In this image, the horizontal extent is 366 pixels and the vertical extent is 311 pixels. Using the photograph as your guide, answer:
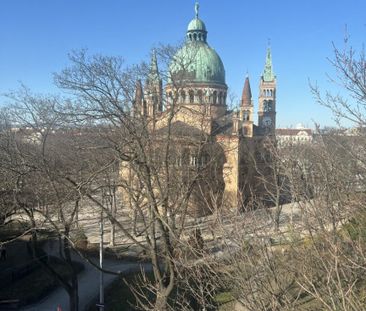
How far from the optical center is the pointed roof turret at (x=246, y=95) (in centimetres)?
4215

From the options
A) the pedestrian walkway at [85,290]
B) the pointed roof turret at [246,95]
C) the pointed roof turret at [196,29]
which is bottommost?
the pedestrian walkway at [85,290]

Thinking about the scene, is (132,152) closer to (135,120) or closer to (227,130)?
(135,120)

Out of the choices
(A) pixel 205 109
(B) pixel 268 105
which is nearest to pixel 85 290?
(A) pixel 205 109

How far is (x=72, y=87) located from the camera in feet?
33.5

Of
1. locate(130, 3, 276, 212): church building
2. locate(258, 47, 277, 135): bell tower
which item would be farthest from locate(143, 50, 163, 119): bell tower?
locate(258, 47, 277, 135): bell tower

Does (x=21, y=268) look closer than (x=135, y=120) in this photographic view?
No

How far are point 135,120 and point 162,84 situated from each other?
1.74 metres

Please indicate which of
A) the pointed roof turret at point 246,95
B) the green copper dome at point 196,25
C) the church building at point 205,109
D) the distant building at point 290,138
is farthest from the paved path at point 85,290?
the green copper dome at point 196,25

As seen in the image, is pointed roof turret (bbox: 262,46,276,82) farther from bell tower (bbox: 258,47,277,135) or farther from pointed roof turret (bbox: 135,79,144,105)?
pointed roof turret (bbox: 135,79,144,105)

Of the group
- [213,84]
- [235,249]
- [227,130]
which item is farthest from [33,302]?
[213,84]

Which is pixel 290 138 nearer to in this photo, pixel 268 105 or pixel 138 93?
pixel 138 93

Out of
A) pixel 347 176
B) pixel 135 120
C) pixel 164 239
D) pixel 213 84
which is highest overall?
pixel 213 84

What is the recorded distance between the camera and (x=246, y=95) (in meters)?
43.1

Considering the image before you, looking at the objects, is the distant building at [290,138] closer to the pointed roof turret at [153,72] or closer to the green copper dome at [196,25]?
the pointed roof turret at [153,72]
